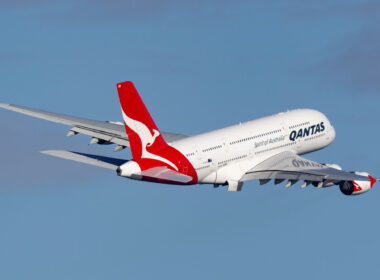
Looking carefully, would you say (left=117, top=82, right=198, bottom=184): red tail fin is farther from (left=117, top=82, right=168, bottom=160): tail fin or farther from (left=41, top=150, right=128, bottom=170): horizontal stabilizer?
(left=41, top=150, right=128, bottom=170): horizontal stabilizer

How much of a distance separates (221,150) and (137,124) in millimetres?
10665

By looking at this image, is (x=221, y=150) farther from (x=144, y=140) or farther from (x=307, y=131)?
(x=307, y=131)

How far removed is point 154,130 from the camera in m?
102

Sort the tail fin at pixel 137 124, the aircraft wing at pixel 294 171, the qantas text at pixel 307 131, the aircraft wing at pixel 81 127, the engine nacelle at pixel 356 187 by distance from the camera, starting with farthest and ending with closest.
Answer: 1. the qantas text at pixel 307 131
2. the aircraft wing at pixel 81 127
3. the engine nacelle at pixel 356 187
4. the aircraft wing at pixel 294 171
5. the tail fin at pixel 137 124

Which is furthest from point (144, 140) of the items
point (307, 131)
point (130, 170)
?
point (307, 131)

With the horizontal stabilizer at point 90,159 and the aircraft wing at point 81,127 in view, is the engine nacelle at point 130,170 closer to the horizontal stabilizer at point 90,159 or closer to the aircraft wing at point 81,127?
the horizontal stabilizer at point 90,159

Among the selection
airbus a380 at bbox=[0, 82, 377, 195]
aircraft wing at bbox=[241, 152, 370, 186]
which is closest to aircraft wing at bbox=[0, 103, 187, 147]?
airbus a380 at bbox=[0, 82, 377, 195]

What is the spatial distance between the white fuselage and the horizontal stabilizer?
5.91 metres

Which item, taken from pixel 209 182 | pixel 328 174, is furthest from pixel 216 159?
pixel 328 174

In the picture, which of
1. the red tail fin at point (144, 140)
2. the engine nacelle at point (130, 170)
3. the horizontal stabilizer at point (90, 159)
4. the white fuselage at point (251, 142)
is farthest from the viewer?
the white fuselage at point (251, 142)

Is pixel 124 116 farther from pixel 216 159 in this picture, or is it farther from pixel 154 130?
pixel 216 159

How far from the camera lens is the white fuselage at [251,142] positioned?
4186 inches

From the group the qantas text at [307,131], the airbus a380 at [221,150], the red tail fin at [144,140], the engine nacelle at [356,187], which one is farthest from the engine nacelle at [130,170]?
the engine nacelle at [356,187]

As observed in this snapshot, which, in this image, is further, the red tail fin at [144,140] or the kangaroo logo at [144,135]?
the kangaroo logo at [144,135]
